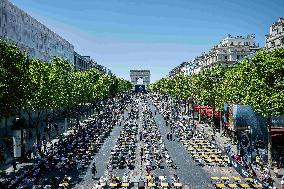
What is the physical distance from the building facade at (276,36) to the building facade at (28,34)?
57.0 meters

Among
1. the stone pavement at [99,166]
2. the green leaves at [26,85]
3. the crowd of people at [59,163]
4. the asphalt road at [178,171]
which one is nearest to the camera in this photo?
the crowd of people at [59,163]

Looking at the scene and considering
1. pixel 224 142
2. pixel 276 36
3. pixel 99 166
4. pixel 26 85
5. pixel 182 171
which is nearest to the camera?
pixel 182 171

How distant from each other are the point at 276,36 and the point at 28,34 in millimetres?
63495

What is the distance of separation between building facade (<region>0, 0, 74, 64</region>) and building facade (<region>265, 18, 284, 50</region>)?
187ft

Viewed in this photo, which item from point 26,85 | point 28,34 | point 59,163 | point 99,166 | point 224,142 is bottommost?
point 99,166

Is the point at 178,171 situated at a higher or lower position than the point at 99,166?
lower

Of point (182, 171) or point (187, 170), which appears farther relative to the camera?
point (187, 170)

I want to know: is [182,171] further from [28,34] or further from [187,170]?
[28,34]

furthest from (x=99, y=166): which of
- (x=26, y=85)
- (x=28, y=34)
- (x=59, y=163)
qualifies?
(x=28, y=34)

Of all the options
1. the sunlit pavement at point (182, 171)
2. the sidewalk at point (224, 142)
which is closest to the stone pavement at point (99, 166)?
the sunlit pavement at point (182, 171)

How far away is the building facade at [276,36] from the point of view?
2945 inches

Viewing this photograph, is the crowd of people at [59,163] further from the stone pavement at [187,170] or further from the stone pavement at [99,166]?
the stone pavement at [187,170]

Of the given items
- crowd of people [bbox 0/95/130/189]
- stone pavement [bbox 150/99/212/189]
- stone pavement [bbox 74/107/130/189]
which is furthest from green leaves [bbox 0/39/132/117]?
stone pavement [bbox 150/99/212/189]

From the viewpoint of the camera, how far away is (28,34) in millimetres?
100312
